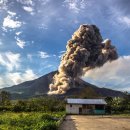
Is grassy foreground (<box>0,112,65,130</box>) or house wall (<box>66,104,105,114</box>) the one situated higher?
house wall (<box>66,104,105,114</box>)

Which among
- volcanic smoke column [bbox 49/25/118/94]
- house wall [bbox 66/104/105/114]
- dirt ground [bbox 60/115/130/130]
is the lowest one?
dirt ground [bbox 60/115/130/130]

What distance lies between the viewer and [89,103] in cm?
7688

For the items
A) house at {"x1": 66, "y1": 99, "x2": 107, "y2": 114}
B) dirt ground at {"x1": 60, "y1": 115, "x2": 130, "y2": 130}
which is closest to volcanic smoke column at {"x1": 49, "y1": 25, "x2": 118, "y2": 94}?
house at {"x1": 66, "y1": 99, "x2": 107, "y2": 114}

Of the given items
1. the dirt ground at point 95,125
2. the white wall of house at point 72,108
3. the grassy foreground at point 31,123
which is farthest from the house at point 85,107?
the grassy foreground at point 31,123

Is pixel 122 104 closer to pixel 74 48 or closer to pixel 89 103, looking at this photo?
pixel 89 103

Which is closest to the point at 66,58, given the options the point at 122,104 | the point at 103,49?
the point at 103,49

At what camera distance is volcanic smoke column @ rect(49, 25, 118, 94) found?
11438 centimetres

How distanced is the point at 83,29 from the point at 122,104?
136 feet

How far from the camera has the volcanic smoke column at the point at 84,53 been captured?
114375 millimetres

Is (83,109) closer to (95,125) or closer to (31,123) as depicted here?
(95,125)

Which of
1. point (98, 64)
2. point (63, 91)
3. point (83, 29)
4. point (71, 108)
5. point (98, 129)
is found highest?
point (83, 29)

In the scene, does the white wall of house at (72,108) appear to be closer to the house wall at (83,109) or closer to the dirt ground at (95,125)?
the house wall at (83,109)

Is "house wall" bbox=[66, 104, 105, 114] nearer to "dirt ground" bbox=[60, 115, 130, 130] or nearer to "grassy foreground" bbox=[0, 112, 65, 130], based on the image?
"dirt ground" bbox=[60, 115, 130, 130]

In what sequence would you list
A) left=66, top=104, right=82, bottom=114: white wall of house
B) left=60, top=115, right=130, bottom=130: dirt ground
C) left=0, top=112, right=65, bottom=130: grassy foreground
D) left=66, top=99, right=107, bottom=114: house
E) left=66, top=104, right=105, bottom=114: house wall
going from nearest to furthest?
left=0, top=112, right=65, bottom=130: grassy foreground
left=60, top=115, right=130, bottom=130: dirt ground
left=66, top=104, right=82, bottom=114: white wall of house
left=66, top=104, right=105, bottom=114: house wall
left=66, top=99, right=107, bottom=114: house
